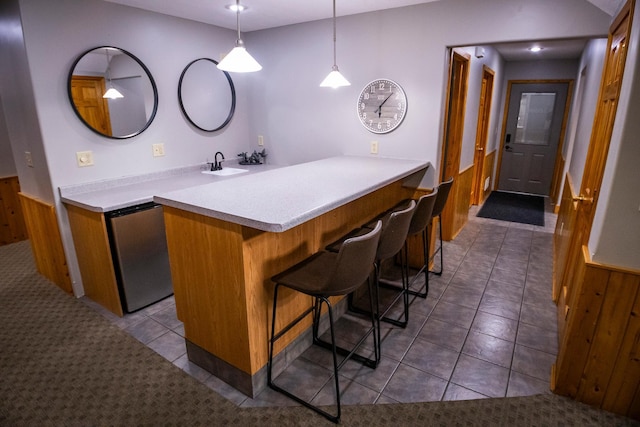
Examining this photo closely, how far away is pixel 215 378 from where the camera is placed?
2080 mm

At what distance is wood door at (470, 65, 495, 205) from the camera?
17.1 feet

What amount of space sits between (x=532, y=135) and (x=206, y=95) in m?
5.92

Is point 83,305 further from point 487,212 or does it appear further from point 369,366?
point 487,212

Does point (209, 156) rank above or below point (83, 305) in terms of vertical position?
above

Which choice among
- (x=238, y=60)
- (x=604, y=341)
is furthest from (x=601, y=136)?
(x=238, y=60)

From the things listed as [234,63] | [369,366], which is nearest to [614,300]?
[369,366]

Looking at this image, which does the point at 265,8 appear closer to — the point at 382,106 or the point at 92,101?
the point at 382,106

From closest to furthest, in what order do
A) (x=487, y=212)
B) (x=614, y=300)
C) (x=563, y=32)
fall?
1. (x=614, y=300)
2. (x=563, y=32)
3. (x=487, y=212)

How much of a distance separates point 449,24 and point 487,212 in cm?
342

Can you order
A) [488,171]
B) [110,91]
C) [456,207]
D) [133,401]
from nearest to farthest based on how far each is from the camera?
[133,401] → [110,91] → [456,207] → [488,171]

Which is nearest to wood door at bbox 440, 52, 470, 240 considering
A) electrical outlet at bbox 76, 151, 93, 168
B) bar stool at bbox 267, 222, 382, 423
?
bar stool at bbox 267, 222, 382, 423

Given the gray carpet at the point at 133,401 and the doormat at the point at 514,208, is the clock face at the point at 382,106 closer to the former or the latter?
the gray carpet at the point at 133,401

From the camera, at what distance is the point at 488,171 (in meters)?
6.41

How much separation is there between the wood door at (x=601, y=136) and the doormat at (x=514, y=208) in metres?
2.67
